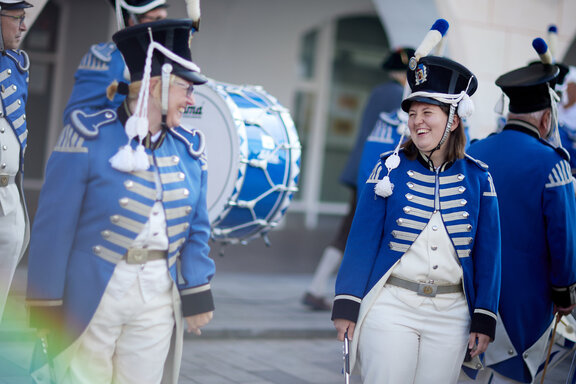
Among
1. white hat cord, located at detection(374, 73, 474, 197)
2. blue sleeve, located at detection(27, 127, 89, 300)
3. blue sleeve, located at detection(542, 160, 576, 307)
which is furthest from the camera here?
blue sleeve, located at detection(542, 160, 576, 307)

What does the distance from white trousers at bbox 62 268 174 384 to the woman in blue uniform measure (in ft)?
2.42

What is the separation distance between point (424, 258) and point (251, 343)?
2.97 m

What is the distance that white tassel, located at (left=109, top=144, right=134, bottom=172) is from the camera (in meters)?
2.89

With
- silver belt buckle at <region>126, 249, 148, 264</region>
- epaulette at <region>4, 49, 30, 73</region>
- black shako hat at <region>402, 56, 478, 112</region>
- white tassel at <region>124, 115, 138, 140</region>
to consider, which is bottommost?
silver belt buckle at <region>126, 249, 148, 264</region>

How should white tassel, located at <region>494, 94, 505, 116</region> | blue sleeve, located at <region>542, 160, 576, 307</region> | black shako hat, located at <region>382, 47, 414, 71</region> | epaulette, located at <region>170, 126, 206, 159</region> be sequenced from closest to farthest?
1. epaulette, located at <region>170, 126, 206, 159</region>
2. blue sleeve, located at <region>542, 160, 576, 307</region>
3. white tassel, located at <region>494, 94, 505, 116</region>
4. black shako hat, located at <region>382, 47, 414, 71</region>

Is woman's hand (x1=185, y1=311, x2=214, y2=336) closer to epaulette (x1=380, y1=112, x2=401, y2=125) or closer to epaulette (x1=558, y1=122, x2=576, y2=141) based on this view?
epaulette (x1=380, y1=112, x2=401, y2=125)

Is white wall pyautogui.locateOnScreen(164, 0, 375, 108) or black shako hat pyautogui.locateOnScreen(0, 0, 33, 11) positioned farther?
white wall pyautogui.locateOnScreen(164, 0, 375, 108)

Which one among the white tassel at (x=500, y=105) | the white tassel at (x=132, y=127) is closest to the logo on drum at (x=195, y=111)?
the white tassel at (x=500, y=105)

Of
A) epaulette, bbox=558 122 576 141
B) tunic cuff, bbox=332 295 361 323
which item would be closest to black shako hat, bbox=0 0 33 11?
tunic cuff, bbox=332 295 361 323

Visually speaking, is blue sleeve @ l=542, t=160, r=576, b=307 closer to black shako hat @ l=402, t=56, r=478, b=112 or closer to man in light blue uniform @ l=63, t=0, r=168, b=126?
black shako hat @ l=402, t=56, r=478, b=112

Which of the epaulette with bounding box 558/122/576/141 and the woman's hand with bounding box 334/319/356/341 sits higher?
the epaulette with bounding box 558/122/576/141

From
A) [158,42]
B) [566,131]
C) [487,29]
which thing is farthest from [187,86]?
[487,29]

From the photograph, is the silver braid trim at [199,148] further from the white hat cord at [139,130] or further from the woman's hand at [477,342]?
the woman's hand at [477,342]

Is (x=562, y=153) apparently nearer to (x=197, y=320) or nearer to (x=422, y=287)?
(x=422, y=287)
